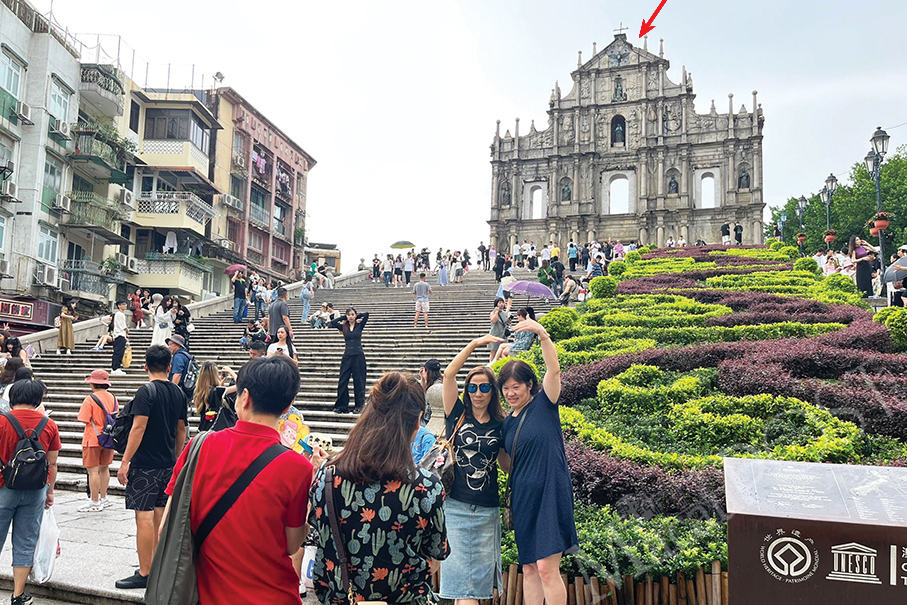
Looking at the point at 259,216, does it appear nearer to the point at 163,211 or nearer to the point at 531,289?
the point at 163,211

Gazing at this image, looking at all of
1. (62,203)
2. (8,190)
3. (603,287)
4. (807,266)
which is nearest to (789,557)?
(603,287)

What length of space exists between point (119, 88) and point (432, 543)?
3136 centimetres

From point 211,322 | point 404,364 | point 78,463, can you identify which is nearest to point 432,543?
point 78,463

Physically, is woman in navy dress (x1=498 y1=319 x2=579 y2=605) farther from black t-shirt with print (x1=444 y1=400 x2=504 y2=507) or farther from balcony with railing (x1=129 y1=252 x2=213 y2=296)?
balcony with railing (x1=129 y1=252 x2=213 y2=296)

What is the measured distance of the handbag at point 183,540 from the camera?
122 inches

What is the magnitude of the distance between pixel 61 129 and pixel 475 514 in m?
27.7

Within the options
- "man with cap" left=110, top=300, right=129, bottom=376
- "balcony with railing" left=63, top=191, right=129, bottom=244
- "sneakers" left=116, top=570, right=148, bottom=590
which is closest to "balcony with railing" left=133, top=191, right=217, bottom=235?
"balcony with railing" left=63, top=191, right=129, bottom=244

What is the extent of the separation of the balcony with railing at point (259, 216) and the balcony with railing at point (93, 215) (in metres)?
12.9

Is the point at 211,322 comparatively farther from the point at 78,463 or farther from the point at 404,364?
the point at 78,463

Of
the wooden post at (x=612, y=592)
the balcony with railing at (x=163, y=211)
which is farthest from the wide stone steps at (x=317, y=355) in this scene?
the balcony with railing at (x=163, y=211)

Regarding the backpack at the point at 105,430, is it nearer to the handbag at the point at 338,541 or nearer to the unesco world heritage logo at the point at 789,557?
the handbag at the point at 338,541

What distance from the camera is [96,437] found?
26.3 ft

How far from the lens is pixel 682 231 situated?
49.6m

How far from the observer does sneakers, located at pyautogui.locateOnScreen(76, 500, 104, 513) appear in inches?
320
